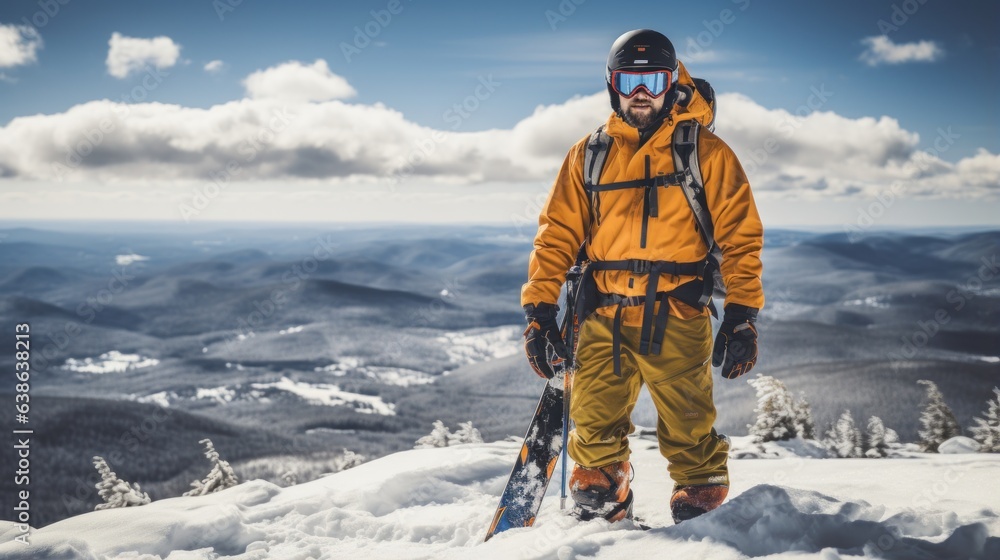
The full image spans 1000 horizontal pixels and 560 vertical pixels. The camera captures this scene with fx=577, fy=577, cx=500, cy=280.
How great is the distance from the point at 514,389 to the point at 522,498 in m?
117

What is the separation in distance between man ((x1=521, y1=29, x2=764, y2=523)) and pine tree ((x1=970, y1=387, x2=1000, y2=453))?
5487 millimetres

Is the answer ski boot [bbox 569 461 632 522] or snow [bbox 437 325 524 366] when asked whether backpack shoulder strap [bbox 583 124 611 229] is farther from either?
snow [bbox 437 325 524 366]

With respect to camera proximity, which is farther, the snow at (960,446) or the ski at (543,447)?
the snow at (960,446)

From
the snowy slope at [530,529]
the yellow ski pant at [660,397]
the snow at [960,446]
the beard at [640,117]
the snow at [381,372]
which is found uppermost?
the beard at [640,117]

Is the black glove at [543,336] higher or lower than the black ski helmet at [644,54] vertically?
lower

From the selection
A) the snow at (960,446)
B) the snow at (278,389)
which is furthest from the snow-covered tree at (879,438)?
the snow at (278,389)

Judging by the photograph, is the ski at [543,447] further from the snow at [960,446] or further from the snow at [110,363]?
the snow at [110,363]

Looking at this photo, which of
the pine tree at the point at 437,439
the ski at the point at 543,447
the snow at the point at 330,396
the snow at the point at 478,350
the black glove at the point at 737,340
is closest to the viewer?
the black glove at the point at 737,340

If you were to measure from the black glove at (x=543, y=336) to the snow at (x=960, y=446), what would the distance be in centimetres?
646

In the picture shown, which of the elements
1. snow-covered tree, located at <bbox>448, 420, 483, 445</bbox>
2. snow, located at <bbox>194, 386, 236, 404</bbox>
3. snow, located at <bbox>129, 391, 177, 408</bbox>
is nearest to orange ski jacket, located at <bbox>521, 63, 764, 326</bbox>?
snow-covered tree, located at <bbox>448, 420, 483, 445</bbox>

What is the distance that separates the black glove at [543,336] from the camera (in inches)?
159

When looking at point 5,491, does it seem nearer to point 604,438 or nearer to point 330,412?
point 330,412

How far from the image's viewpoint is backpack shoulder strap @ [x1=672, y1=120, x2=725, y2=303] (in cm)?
369

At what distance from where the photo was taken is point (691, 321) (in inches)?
151
